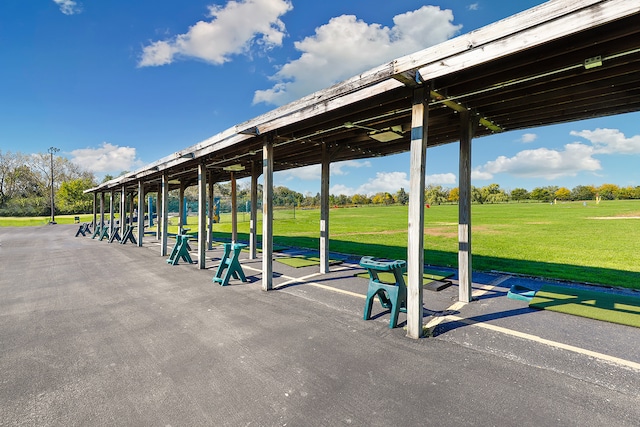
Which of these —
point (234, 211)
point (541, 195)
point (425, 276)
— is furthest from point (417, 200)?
point (541, 195)

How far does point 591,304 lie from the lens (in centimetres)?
483

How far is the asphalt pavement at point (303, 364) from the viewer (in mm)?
2355

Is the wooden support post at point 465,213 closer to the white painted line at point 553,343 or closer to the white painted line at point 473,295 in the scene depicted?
the white painted line at point 473,295

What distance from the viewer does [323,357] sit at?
3.26 meters

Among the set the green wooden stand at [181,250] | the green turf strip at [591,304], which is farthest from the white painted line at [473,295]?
the green wooden stand at [181,250]

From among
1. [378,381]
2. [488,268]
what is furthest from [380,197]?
[378,381]

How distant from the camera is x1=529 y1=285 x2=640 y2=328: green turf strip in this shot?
428 centimetres

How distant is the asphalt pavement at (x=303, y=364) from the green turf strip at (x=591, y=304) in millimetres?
263

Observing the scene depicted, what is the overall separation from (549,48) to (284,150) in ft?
21.0

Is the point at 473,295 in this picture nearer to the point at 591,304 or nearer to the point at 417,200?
the point at 591,304

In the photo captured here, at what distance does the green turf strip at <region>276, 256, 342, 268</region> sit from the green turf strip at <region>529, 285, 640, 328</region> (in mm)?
5100

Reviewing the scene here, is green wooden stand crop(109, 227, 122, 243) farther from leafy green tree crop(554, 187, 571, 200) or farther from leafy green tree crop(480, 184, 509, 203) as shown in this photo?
leafy green tree crop(554, 187, 571, 200)

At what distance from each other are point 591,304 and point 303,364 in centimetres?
501

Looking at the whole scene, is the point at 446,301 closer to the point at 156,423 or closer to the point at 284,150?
the point at 156,423
